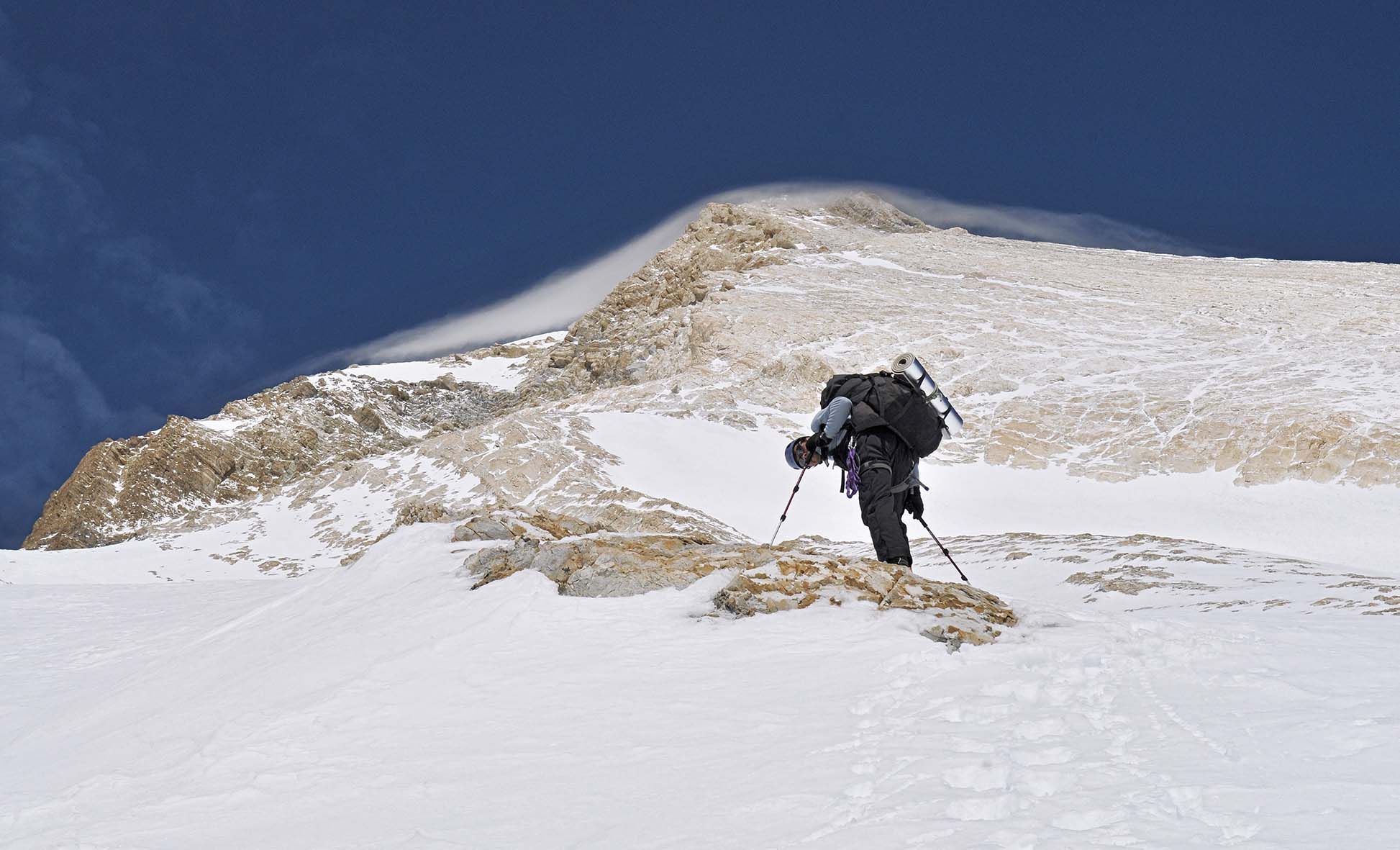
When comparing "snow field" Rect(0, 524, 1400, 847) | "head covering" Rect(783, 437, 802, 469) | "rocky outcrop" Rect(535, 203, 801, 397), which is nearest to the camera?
"snow field" Rect(0, 524, 1400, 847)

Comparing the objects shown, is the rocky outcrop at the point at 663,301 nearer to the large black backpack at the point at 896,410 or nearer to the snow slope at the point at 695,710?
the large black backpack at the point at 896,410

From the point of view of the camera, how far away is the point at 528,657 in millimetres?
6527

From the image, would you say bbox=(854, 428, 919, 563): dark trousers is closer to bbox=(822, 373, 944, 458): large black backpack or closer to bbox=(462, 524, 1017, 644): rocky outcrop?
bbox=(822, 373, 944, 458): large black backpack

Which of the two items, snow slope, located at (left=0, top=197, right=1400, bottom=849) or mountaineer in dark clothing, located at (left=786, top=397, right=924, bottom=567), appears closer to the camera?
snow slope, located at (left=0, top=197, right=1400, bottom=849)

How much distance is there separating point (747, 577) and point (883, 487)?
258 centimetres

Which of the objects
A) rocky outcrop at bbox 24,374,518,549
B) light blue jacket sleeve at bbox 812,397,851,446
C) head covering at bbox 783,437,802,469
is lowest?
rocky outcrop at bbox 24,374,518,549

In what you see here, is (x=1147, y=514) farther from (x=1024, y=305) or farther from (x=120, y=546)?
(x=120, y=546)

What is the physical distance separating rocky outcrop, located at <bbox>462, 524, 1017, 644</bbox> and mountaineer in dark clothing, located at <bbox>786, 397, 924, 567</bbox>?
132cm

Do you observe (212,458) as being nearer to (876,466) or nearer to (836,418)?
(836,418)

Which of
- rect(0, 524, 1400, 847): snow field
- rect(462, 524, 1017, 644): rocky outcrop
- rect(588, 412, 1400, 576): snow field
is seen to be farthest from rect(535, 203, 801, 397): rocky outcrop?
rect(0, 524, 1400, 847): snow field

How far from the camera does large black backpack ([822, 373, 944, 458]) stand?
9.69 meters

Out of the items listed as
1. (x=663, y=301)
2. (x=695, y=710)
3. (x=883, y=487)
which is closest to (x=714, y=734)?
(x=695, y=710)

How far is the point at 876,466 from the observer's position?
9.59 metres

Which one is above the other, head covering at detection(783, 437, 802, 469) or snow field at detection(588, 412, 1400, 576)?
head covering at detection(783, 437, 802, 469)
